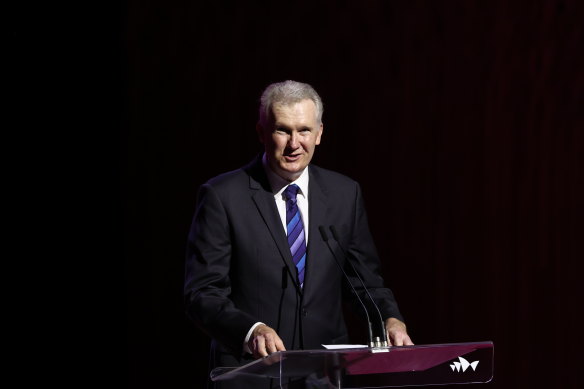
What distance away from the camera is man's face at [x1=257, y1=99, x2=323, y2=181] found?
2412 millimetres

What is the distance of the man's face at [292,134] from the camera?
2412mm

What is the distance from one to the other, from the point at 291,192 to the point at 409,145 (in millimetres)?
1324

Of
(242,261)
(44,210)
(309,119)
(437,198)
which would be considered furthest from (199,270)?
(437,198)

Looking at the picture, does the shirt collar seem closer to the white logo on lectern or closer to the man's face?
the man's face

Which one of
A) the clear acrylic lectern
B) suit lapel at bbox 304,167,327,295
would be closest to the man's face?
suit lapel at bbox 304,167,327,295

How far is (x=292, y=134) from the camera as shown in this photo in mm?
2404

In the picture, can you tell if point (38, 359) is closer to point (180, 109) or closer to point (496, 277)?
point (180, 109)

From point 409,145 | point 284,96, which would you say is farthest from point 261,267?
point 409,145

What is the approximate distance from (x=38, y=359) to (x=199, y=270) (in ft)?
4.85

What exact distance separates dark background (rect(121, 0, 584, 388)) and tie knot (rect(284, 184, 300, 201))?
1.26 meters

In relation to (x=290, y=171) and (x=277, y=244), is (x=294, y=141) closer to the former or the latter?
(x=290, y=171)

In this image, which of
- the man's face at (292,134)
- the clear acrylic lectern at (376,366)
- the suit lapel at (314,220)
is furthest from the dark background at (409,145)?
the clear acrylic lectern at (376,366)

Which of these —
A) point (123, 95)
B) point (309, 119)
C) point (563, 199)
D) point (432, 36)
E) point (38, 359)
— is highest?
point (432, 36)

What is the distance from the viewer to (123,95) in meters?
3.65
